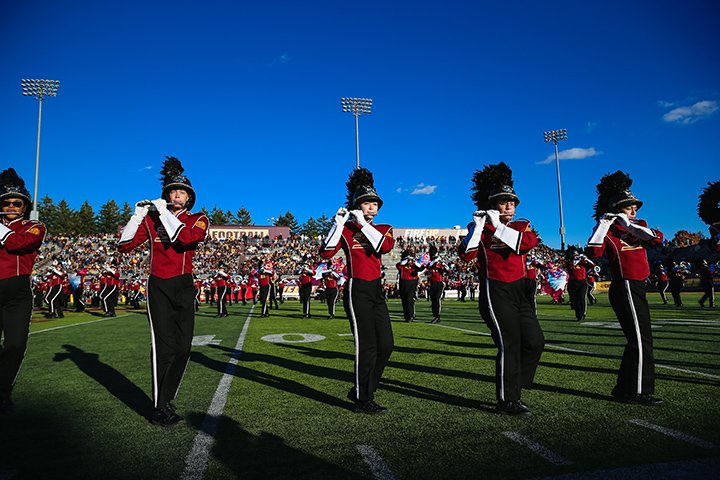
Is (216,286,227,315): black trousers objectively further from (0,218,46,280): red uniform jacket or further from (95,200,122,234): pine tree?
(95,200,122,234): pine tree

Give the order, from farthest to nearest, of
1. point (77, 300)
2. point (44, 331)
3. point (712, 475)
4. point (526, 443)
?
point (77, 300), point (44, 331), point (526, 443), point (712, 475)

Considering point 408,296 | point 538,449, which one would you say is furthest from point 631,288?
point 408,296

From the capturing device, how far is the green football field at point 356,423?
3020mm

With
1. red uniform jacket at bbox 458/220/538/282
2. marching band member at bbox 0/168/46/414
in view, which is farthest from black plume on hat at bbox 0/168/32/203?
red uniform jacket at bbox 458/220/538/282

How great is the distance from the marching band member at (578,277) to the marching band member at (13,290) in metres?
13.1

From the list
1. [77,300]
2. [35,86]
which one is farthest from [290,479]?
[35,86]

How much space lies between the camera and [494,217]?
432 cm

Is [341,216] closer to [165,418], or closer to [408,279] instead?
[165,418]

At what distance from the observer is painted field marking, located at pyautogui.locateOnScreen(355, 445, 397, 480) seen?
2.85 meters

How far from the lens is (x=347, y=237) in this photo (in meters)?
4.68

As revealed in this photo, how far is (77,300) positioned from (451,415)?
2533 cm

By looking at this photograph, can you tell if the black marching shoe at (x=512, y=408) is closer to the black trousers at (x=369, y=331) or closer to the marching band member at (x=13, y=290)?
the black trousers at (x=369, y=331)

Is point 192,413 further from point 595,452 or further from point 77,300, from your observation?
point 77,300

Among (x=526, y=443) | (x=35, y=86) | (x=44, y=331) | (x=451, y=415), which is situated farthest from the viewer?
(x=35, y=86)
